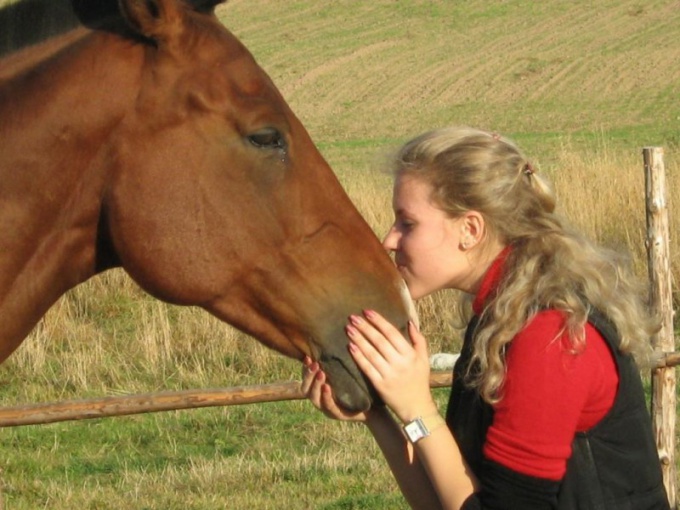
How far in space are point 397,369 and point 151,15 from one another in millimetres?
952

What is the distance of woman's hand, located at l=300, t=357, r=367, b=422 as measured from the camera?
8.51 feet

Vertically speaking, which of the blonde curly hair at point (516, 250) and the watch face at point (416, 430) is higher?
the blonde curly hair at point (516, 250)

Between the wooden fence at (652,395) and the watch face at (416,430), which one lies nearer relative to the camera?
the watch face at (416,430)

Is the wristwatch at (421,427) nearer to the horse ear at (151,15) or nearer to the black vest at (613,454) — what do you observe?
the black vest at (613,454)

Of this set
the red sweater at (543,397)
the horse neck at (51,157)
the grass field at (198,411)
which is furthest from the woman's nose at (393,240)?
the horse neck at (51,157)

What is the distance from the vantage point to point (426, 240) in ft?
8.32

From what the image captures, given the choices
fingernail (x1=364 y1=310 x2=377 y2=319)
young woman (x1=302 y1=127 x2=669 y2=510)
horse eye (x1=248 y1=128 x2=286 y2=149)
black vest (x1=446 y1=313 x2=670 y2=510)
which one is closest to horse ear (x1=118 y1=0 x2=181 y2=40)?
horse eye (x1=248 y1=128 x2=286 y2=149)

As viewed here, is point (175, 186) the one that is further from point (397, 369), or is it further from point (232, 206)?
point (397, 369)

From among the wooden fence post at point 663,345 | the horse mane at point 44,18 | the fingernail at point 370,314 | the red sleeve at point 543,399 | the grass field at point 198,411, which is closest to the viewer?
the red sleeve at point 543,399

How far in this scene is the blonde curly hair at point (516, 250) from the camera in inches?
93.3

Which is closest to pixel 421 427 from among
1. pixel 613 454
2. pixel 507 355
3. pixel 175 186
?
pixel 507 355

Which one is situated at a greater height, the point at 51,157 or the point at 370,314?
the point at 51,157

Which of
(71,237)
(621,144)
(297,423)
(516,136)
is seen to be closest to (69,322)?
(297,423)

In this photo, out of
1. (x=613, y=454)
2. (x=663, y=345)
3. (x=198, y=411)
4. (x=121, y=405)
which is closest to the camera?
(x=613, y=454)
